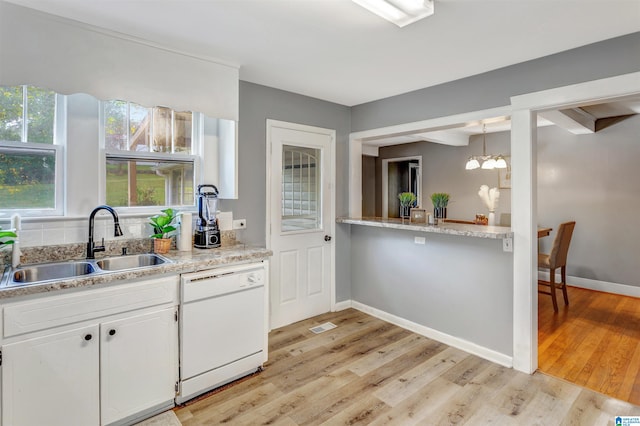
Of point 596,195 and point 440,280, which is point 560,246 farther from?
point 440,280

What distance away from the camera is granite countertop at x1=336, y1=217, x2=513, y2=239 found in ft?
8.71

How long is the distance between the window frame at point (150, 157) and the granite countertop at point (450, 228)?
5.63ft

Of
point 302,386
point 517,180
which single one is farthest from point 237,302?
point 517,180

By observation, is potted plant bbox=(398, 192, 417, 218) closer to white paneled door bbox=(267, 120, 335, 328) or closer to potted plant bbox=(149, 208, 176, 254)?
white paneled door bbox=(267, 120, 335, 328)

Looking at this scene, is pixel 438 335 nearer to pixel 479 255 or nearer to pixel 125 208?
pixel 479 255

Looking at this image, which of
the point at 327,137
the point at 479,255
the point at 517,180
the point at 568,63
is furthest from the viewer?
the point at 327,137

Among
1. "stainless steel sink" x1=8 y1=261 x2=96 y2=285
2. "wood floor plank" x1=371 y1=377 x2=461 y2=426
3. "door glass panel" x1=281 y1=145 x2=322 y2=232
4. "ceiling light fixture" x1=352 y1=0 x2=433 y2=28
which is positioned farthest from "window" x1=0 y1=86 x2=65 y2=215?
"wood floor plank" x1=371 y1=377 x2=461 y2=426

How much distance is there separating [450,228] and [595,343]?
1.81 meters

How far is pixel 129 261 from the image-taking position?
95.6 inches

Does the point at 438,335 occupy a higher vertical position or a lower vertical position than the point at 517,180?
lower

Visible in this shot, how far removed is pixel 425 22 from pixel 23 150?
267 centimetres

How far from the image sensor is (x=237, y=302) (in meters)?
2.42

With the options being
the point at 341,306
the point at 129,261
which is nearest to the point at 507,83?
the point at 341,306

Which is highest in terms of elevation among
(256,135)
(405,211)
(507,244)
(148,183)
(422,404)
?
(256,135)
